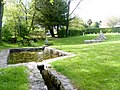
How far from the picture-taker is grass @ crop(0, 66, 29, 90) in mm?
5961

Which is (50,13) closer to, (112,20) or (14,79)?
(14,79)

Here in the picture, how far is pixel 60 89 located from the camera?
21.8 feet

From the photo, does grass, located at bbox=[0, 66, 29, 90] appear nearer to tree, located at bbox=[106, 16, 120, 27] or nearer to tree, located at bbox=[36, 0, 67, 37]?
tree, located at bbox=[36, 0, 67, 37]

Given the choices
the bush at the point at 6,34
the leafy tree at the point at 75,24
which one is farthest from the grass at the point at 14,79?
the leafy tree at the point at 75,24

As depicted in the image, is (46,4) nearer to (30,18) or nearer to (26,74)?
(30,18)

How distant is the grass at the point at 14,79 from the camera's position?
5961 mm

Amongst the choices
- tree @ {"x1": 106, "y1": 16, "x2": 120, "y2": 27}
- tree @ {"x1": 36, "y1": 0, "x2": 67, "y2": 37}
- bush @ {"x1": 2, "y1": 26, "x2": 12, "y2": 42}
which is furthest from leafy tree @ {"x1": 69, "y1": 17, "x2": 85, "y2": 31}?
tree @ {"x1": 106, "y1": 16, "x2": 120, "y2": 27}

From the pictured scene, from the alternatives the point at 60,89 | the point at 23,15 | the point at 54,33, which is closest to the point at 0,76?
the point at 60,89

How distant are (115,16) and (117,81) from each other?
2269 inches

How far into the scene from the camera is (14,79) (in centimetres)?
670

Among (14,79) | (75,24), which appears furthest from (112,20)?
(14,79)

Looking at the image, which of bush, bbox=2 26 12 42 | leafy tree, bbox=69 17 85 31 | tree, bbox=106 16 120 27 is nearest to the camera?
bush, bbox=2 26 12 42

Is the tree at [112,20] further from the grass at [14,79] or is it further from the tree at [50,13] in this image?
the grass at [14,79]

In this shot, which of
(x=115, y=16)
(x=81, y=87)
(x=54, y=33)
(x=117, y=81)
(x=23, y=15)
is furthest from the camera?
(x=115, y=16)
